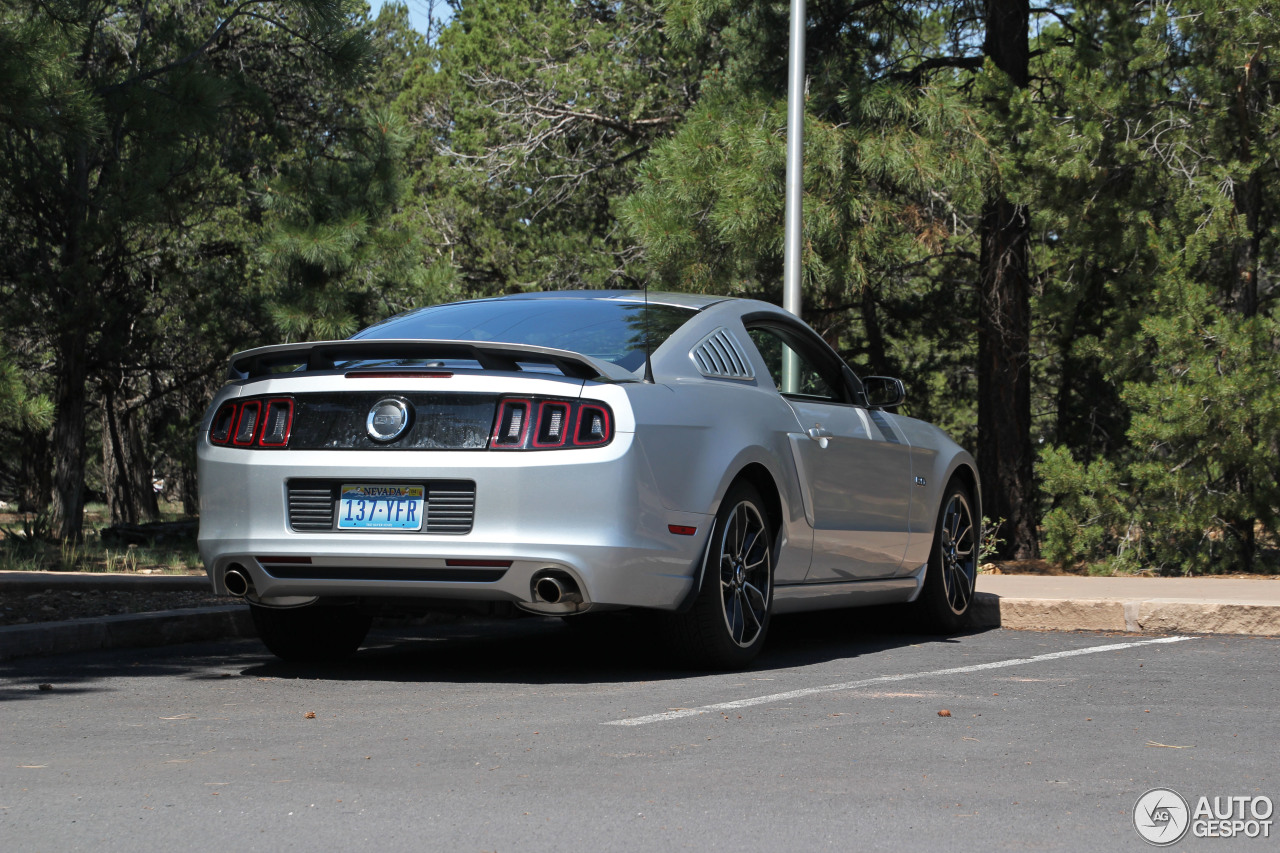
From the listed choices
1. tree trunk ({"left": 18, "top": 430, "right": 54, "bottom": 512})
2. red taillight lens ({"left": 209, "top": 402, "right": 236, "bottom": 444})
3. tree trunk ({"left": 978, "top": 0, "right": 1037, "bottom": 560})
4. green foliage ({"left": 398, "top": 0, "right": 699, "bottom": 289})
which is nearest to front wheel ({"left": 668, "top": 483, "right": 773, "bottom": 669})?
red taillight lens ({"left": 209, "top": 402, "right": 236, "bottom": 444})

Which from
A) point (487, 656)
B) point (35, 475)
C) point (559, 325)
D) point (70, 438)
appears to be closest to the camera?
point (559, 325)

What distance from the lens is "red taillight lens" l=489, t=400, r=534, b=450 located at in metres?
5.67

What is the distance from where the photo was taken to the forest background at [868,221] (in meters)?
12.2

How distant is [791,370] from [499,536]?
2336mm

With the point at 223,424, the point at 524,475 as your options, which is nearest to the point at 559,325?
the point at 524,475

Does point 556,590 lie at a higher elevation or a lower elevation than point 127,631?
higher

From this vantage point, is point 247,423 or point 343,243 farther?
point 343,243

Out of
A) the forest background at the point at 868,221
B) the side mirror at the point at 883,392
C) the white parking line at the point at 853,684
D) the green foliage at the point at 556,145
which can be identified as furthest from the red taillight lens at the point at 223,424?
the green foliage at the point at 556,145

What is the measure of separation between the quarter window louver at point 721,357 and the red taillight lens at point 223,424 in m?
1.91

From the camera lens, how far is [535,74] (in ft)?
73.9

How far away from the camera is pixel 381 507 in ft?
18.9

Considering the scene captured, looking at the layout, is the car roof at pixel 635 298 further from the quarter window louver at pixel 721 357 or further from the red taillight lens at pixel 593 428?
the red taillight lens at pixel 593 428

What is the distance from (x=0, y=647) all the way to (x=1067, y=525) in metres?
9.40

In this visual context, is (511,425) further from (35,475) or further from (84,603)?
(35,475)
